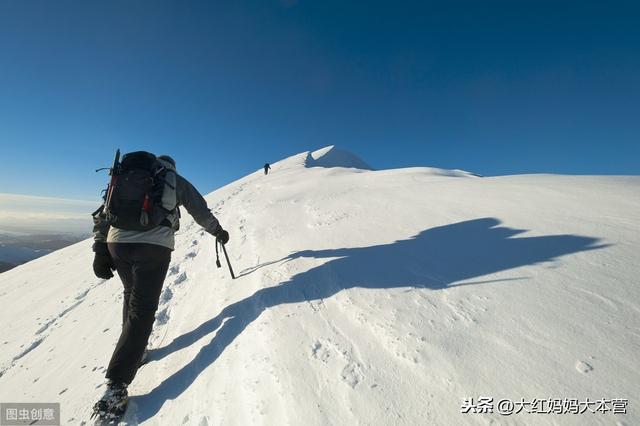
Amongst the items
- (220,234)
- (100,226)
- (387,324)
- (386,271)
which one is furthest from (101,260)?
(386,271)

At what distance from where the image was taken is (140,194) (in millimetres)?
2930

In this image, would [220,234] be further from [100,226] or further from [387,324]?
[387,324]

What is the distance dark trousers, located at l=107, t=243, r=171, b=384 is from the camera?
Answer: 268cm

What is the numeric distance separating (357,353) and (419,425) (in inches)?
29.1

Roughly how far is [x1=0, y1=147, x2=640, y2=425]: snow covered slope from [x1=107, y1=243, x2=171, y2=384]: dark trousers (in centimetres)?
35

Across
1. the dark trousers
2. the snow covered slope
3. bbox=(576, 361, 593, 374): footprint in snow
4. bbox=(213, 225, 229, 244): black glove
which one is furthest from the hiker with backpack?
bbox=(576, 361, 593, 374): footprint in snow

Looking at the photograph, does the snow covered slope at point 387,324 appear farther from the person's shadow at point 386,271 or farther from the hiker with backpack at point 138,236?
the hiker with backpack at point 138,236

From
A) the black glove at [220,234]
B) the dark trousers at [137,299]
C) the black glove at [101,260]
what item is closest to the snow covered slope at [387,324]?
the dark trousers at [137,299]

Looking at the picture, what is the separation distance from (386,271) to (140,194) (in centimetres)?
306

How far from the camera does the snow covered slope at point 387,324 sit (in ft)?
6.81

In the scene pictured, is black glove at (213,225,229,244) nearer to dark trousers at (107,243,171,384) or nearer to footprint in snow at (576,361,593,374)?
dark trousers at (107,243,171,384)

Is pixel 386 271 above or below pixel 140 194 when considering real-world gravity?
below

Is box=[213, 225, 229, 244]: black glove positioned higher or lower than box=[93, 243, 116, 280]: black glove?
higher

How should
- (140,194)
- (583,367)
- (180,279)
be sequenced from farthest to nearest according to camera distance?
(180,279) → (140,194) → (583,367)
